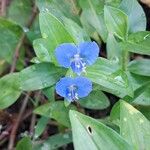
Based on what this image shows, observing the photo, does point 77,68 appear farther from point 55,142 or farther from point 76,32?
point 55,142

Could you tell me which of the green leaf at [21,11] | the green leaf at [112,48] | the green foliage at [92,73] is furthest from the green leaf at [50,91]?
the green leaf at [21,11]

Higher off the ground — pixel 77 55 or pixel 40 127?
pixel 77 55

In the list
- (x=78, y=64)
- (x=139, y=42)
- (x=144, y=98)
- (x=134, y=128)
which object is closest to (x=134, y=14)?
(x=139, y=42)

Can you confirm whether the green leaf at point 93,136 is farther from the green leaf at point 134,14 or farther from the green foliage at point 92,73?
the green leaf at point 134,14

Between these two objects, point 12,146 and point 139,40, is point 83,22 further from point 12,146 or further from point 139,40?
point 12,146

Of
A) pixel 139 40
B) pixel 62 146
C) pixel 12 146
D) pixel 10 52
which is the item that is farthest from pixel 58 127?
pixel 139 40
